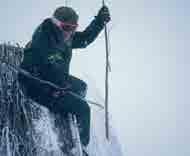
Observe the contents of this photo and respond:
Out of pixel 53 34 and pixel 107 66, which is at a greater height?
pixel 53 34

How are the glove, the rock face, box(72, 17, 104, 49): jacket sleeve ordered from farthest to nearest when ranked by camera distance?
1. box(72, 17, 104, 49): jacket sleeve
2. the glove
3. the rock face

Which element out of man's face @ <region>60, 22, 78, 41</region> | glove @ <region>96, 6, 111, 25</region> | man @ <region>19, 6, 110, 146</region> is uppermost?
glove @ <region>96, 6, 111, 25</region>

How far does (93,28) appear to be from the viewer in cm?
741

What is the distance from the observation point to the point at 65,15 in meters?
6.74

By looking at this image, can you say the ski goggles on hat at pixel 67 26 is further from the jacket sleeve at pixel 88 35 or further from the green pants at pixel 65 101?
the green pants at pixel 65 101

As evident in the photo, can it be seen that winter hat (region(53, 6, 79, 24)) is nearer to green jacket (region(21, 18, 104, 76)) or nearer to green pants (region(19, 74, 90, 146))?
green jacket (region(21, 18, 104, 76))

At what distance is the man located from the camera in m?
6.54

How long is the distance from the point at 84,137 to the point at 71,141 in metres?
0.40

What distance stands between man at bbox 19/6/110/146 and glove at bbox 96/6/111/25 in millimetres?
559

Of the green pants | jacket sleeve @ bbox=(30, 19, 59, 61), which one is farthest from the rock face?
jacket sleeve @ bbox=(30, 19, 59, 61)

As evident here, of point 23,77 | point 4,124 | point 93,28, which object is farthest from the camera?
point 93,28

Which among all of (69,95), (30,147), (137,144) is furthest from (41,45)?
(137,144)

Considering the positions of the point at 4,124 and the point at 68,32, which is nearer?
the point at 4,124

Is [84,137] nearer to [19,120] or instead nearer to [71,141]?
[71,141]
